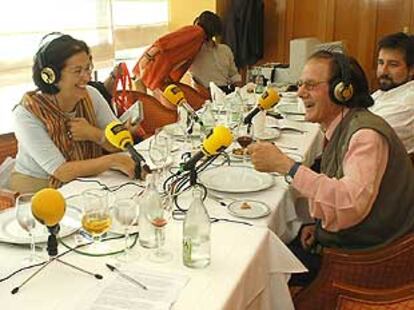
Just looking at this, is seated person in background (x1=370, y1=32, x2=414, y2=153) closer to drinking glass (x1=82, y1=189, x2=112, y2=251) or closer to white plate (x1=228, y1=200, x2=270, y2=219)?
white plate (x1=228, y1=200, x2=270, y2=219)

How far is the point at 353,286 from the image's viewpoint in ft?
5.24

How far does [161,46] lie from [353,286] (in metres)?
3.16

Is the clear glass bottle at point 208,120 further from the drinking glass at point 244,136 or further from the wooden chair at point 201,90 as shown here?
the wooden chair at point 201,90

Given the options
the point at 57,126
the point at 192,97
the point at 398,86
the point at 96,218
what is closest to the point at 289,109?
the point at 398,86

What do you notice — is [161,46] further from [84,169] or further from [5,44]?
[84,169]

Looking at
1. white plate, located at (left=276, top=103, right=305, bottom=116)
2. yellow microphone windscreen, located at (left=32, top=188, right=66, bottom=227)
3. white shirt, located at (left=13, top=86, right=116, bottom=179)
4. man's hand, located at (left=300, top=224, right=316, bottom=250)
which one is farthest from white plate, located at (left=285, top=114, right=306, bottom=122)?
yellow microphone windscreen, located at (left=32, top=188, right=66, bottom=227)

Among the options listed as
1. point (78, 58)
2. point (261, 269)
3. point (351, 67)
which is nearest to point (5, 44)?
point (78, 58)

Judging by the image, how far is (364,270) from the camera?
5.30 ft

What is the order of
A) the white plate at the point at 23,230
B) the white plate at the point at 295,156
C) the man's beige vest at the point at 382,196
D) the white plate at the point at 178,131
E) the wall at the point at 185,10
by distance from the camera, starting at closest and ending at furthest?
the white plate at the point at 23,230 < the man's beige vest at the point at 382,196 < the white plate at the point at 295,156 < the white plate at the point at 178,131 < the wall at the point at 185,10

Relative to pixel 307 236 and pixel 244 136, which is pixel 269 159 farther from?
pixel 244 136

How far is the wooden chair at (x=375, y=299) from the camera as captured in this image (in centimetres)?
129

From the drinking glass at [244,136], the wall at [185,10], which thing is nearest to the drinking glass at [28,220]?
the drinking glass at [244,136]

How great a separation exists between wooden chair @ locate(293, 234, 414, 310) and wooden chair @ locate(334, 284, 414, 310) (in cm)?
9

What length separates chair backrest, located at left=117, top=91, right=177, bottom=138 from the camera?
347cm
